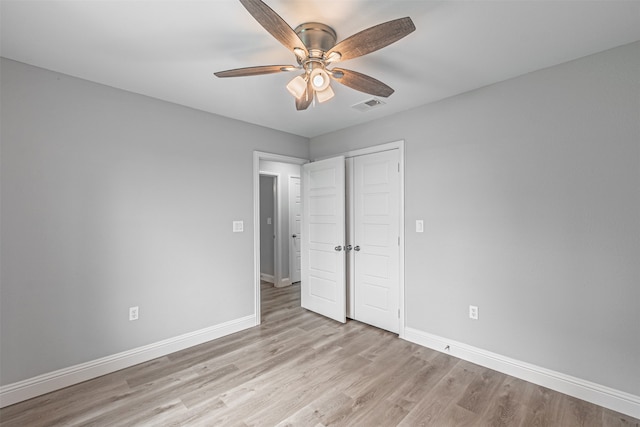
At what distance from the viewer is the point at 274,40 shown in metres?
1.86

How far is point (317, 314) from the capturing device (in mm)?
3840

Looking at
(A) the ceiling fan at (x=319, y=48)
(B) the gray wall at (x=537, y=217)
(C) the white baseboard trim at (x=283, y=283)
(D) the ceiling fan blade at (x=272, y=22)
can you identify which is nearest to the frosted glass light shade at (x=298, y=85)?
(A) the ceiling fan at (x=319, y=48)

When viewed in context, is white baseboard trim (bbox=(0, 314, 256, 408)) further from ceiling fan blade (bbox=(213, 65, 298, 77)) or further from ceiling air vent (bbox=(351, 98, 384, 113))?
ceiling air vent (bbox=(351, 98, 384, 113))

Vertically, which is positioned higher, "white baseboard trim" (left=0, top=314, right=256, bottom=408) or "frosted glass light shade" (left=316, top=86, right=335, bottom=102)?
"frosted glass light shade" (left=316, top=86, right=335, bottom=102)

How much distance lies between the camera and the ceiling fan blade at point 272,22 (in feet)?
4.08

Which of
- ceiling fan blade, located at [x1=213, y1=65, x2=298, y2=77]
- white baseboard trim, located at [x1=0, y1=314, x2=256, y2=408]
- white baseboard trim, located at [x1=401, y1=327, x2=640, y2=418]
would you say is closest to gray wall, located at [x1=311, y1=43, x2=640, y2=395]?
white baseboard trim, located at [x1=401, y1=327, x2=640, y2=418]

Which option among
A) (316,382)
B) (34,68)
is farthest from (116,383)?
(34,68)

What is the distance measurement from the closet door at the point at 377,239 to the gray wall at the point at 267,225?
2.31 m

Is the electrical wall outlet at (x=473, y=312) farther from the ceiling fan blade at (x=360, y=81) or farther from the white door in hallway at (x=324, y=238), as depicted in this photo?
the ceiling fan blade at (x=360, y=81)

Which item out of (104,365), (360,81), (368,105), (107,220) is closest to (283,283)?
(104,365)

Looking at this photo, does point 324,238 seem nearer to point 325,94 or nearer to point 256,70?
point 325,94

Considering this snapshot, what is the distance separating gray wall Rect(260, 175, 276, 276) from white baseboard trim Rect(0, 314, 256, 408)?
2.29 meters

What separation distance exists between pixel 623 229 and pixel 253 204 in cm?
329

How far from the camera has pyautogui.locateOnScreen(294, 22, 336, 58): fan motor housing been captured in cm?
167
